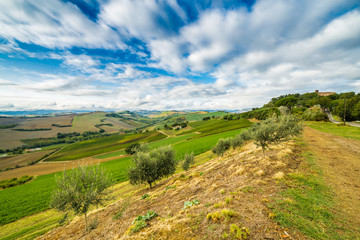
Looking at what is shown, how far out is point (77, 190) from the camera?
47.3ft

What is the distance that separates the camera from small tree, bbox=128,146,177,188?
86.3 feet

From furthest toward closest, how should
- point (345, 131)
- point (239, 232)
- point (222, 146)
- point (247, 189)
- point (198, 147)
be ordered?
point (198, 147), point (222, 146), point (345, 131), point (247, 189), point (239, 232)

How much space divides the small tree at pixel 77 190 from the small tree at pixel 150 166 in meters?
10.3

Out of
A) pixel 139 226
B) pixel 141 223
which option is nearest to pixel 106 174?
pixel 141 223

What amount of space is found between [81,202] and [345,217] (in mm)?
23360

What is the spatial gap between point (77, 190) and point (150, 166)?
13562 millimetres

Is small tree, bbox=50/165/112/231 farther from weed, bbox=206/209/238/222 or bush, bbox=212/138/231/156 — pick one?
bush, bbox=212/138/231/156

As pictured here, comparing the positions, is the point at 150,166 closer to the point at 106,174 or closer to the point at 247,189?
the point at 106,174

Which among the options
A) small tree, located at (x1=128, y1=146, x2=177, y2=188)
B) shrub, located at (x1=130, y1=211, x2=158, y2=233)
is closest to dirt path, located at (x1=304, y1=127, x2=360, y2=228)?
shrub, located at (x1=130, y1=211, x2=158, y2=233)

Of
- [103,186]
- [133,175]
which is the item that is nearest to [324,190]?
[103,186]

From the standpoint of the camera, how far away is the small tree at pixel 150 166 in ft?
86.3

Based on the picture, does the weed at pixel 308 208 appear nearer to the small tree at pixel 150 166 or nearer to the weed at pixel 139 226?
the weed at pixel 139 226

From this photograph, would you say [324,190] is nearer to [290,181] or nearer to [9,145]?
[290,181]

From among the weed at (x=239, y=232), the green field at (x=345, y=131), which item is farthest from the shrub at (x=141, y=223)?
the green field at (x=345, y=131)
